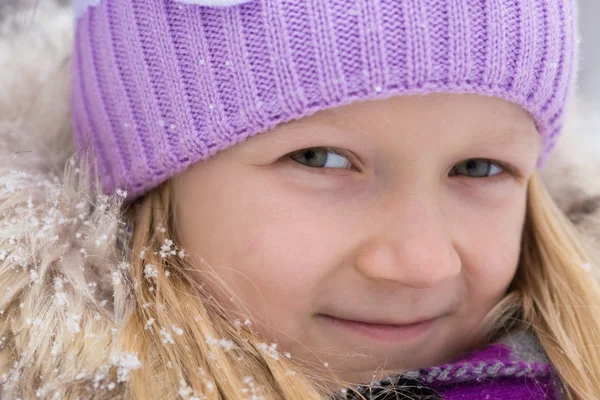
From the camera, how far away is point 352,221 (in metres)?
0.98

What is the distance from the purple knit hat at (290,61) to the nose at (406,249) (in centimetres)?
17

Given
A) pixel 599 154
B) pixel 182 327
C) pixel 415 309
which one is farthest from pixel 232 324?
pixel 599 154

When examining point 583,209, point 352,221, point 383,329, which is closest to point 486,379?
point 383,329

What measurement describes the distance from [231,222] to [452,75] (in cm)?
38

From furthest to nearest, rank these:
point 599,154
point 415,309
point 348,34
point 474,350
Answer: point 599,154
point 474,350
point 415,309
point 348,34

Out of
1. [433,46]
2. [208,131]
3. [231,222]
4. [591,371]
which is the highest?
[433,46]

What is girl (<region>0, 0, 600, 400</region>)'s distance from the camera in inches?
36.4

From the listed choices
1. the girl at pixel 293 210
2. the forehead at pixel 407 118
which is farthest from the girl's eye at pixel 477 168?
the forehead at pixel 407 118

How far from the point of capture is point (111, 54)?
3.64 feet

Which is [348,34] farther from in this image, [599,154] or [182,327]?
[599,154]

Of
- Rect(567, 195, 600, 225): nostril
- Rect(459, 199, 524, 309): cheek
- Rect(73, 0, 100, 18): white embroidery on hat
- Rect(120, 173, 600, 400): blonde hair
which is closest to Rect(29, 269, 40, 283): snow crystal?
Rect(120, 173, 600, 400): blonde hair

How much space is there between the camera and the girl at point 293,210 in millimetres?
923

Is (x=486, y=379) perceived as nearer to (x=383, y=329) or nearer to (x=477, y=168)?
(x=383, y=329)

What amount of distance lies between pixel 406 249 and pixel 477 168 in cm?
24
